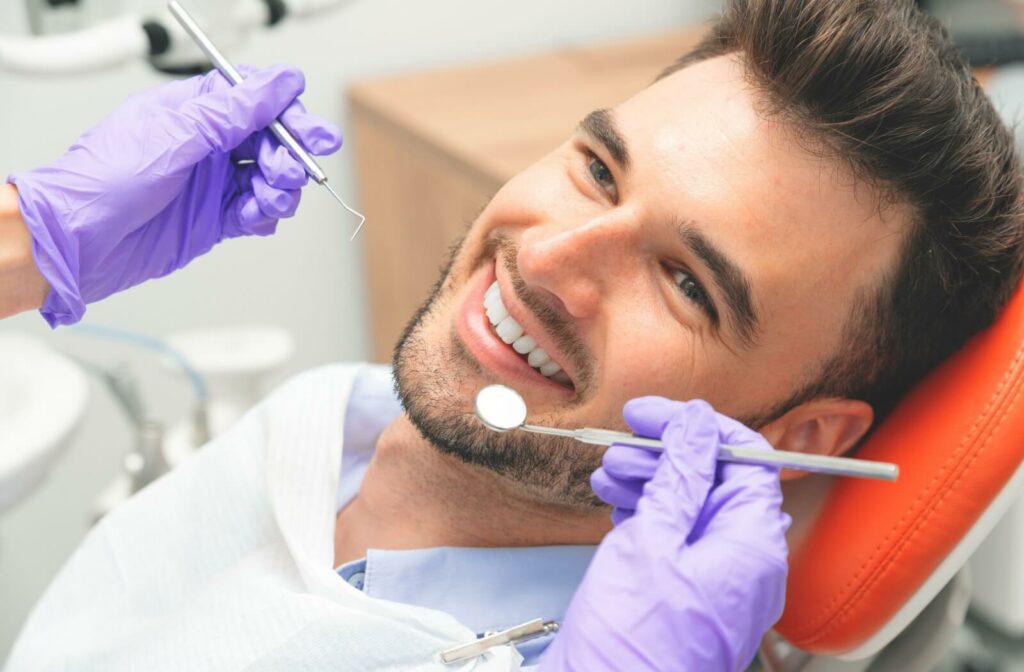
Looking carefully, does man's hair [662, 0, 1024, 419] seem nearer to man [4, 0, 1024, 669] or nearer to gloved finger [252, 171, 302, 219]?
man [4, 0, 1024, 669]

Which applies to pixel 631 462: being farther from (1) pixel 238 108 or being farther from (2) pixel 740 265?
(1) pixel 238 108

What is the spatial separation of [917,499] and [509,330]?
0.41 m

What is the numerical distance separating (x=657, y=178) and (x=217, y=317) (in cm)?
141

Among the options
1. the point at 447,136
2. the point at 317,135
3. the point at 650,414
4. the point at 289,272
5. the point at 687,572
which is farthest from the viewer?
the point at 289,272

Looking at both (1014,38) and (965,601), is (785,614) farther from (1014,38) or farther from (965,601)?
(1014,38)

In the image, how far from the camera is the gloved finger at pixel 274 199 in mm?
1148

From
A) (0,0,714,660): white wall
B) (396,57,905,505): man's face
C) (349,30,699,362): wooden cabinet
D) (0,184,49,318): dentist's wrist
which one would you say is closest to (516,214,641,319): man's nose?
(396,57,905,505): man's face

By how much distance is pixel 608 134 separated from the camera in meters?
1.14

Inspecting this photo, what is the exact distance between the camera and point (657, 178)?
1078mm

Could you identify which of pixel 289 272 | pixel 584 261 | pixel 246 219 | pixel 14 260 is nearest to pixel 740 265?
pixel 584 261

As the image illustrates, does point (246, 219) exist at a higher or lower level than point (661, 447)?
lower

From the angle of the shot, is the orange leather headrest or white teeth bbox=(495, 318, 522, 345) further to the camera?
white teeth bbox=(495, 318, 522, 345)

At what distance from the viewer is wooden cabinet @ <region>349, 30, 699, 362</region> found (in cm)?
191

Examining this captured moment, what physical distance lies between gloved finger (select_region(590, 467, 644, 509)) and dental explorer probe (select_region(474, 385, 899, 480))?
0.03m
